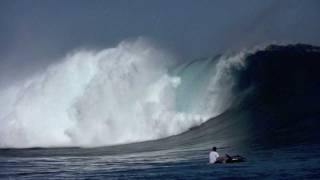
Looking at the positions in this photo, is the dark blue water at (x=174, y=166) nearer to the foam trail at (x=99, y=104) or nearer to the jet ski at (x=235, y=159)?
the jet ski at (x=235, y=159)

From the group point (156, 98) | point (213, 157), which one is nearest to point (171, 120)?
point (156, 98)

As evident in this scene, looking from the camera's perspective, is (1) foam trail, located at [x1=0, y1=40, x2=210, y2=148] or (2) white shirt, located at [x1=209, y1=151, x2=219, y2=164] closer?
(2) white shirt, located at [x1=209, y1=151, x2=219, y2=164]

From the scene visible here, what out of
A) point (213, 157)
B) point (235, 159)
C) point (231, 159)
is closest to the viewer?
point (235, 159)

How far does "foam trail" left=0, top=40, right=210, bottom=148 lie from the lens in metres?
31.0

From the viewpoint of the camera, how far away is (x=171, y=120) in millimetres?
30359

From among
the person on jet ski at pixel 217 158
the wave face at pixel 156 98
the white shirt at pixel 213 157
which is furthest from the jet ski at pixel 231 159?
the wave face at pixel 156 98

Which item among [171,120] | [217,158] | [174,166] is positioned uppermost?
[171,120]

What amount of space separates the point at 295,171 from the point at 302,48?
1933 cm

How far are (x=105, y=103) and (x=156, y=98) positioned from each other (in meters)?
2.66

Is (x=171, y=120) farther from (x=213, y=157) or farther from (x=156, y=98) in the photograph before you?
(x=213, y=157)

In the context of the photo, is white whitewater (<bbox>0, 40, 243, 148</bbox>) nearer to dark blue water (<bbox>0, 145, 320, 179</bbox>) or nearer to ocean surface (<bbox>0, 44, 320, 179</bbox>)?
ocean surface (<bbox>0, 44, 320, 179</bbox>)

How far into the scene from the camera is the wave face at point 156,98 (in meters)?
27.4

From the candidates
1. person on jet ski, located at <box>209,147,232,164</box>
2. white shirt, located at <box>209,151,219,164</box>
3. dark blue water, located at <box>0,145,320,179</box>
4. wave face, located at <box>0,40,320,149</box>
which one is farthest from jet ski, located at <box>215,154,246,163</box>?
wave face, located at <box>0,40,320,149</box>

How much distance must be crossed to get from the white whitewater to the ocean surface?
60 mm
